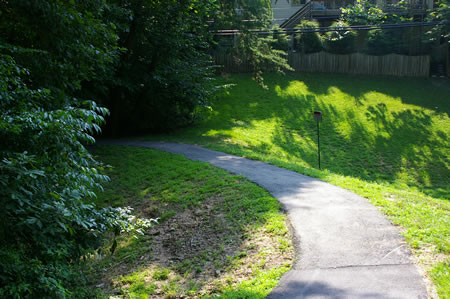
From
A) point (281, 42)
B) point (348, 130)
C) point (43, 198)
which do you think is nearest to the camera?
point (43, 198)

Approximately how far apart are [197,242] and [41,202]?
3.96 meters

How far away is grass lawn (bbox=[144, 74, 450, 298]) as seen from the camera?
15617 millimetres

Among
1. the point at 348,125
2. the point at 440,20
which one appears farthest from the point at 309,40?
the point at 348,125

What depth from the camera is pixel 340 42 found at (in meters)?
29.7

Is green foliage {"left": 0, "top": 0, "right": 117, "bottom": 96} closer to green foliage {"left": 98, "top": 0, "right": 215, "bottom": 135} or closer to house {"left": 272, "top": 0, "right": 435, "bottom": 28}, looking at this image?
green foliage {"left": 98, "top": 0, "right": 215, "bottom": 135}

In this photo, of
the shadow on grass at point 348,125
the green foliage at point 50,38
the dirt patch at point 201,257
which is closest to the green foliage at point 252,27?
the shadow on grass at point 348,125

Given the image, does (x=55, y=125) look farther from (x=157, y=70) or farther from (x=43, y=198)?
(x=157, y=70)

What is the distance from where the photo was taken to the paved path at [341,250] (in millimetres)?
5203

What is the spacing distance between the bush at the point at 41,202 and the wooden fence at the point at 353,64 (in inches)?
902

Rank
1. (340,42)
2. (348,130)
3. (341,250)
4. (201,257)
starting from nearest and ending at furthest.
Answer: (341,250)
(201,257)
(348,130)
(340,42)

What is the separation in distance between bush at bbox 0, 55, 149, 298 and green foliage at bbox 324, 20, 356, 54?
27.4 metres

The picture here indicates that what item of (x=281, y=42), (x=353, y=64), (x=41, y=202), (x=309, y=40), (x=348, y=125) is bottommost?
(x=348, y=125)

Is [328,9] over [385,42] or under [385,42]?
over

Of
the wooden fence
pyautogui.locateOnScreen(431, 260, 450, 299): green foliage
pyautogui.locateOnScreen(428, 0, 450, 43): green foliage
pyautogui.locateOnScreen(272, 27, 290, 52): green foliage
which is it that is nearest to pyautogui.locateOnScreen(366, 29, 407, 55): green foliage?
the wooden fence
